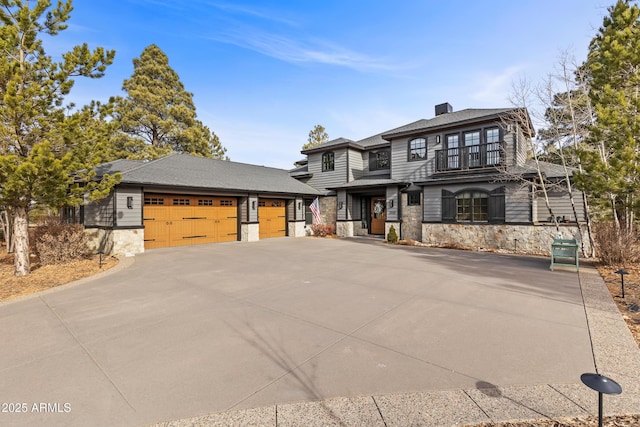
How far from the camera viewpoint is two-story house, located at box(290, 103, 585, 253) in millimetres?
12469

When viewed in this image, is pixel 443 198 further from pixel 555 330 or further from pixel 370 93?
pixel 555 330

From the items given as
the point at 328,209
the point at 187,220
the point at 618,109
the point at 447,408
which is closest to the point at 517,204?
the point at 618,109

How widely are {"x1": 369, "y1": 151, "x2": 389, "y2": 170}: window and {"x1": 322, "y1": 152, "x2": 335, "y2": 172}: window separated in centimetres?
277

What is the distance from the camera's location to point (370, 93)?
1477 centimetres

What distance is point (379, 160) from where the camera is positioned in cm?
1970

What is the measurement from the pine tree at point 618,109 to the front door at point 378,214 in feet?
35.3

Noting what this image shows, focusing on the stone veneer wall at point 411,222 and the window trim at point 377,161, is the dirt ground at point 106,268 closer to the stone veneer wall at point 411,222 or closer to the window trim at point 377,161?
the stone veneer wall at point 411,222

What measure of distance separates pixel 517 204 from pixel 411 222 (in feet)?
16.8

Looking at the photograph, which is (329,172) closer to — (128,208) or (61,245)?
(128,208)

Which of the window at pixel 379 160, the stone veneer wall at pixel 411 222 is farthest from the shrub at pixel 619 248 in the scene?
the window at pixel 379 160

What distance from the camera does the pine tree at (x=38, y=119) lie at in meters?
6.98

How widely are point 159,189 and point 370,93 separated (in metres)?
11.5

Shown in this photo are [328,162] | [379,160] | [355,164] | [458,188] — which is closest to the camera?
[458,188]

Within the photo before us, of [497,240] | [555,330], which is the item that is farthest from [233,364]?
[497,240]
